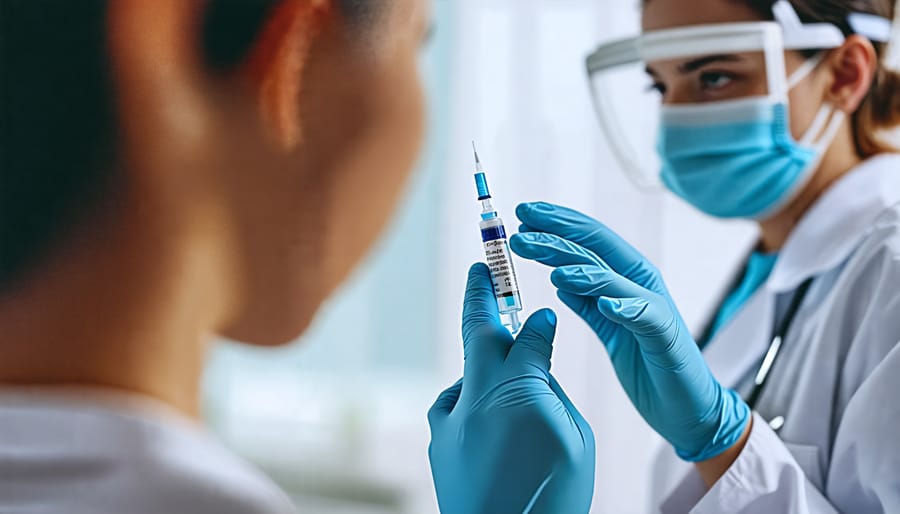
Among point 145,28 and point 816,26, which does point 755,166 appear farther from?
point 145,28

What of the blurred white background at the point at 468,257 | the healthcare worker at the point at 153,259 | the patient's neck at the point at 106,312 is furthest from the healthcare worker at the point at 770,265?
the patient's neck at the point at 106,312

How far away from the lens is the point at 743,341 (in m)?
1.24

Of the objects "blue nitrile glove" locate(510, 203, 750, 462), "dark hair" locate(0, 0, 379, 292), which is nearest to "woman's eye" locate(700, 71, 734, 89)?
"blue nitrile glove" locate(510, 203, 750, 462)

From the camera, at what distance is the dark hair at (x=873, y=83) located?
3.74ft

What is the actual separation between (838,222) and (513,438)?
630mm

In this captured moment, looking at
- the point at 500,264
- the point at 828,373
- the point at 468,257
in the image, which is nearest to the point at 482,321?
the point at 500,264

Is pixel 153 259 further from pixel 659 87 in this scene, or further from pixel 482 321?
pixel 659 87

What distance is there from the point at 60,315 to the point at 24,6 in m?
0.33

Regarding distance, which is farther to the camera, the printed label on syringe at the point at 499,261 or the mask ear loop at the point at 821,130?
the mask ear loop at the point at 821,130

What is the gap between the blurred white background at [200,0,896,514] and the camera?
1639mm

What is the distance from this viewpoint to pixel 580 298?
96 centimetres

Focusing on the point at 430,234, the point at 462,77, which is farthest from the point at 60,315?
the point at 462,77

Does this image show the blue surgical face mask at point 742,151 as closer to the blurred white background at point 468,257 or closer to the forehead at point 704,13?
the forehead at point 704,13

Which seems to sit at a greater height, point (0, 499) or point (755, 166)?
point (755, 166)
